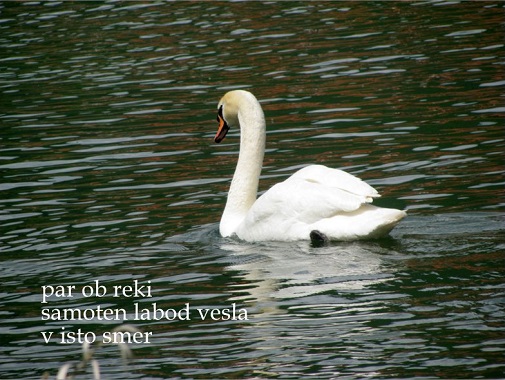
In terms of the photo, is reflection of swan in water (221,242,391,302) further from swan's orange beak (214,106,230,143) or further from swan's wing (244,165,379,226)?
swan's orange beak (214,106,230,143)

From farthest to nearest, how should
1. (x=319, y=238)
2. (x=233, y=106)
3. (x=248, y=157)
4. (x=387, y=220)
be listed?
(x=233, y=106) < (x=248, y=157) < (x=319, y=238) < (x=387, y=220)

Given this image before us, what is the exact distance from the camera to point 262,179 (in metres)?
11.6

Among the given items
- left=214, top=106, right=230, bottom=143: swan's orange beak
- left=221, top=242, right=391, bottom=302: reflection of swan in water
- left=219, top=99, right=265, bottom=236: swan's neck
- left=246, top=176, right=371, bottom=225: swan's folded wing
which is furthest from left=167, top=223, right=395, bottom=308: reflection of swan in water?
left=214, top=106, right=230, bottom=143: swan's orange beak

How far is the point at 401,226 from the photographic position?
30.3ft

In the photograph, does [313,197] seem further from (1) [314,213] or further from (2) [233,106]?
(2) [233,106]

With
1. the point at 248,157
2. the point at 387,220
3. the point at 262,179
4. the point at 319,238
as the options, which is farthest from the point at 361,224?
the point at 262,179

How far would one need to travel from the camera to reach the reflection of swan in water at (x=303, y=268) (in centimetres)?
762

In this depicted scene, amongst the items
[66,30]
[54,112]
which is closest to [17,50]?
[66,30]

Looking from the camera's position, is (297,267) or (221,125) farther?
(221,125)

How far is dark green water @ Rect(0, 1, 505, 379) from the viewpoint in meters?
6.58

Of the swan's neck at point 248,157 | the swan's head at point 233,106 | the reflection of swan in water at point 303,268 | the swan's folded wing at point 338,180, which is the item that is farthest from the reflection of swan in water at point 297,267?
the swan's head at point 233,106

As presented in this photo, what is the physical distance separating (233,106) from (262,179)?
140 centimetres

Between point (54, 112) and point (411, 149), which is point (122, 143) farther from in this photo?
point (411, 149)

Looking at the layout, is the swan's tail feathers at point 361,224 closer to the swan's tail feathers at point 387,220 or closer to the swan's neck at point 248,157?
the swan's tail feathers at point 387,220
